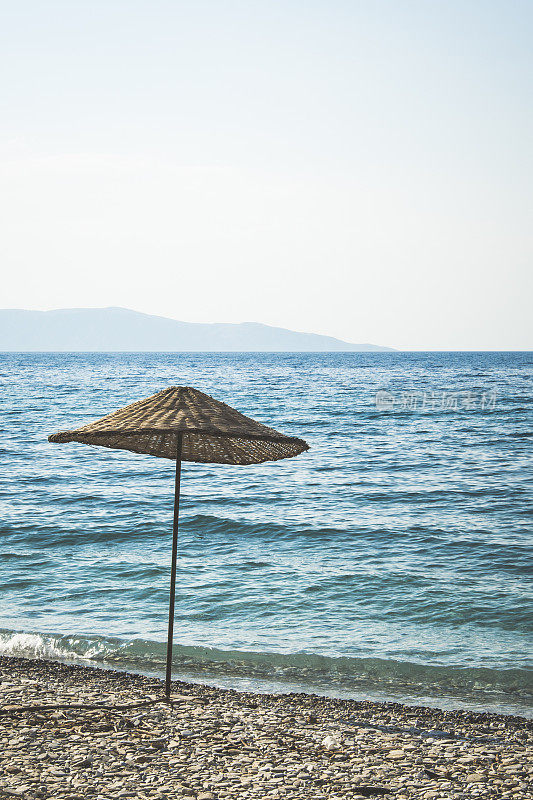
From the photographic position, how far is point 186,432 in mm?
5898

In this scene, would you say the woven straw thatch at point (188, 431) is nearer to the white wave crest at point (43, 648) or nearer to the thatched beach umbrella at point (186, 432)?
the thatched beach umbrella at point (186, 432)

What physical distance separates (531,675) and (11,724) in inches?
241

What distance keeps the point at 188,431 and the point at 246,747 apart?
8.90ft

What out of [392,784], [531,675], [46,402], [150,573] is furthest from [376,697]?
[46,402]

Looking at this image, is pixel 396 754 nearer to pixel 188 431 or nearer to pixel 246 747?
pixel 246 747

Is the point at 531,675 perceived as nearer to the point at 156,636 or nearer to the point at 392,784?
the point at 392,784

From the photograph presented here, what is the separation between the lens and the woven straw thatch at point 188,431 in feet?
19.6

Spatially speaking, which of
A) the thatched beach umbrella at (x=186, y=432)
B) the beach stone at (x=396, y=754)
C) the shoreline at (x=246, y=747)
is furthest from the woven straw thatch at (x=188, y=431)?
the beach stone at (x=396, y=754)

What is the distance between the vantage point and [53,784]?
5141 mm

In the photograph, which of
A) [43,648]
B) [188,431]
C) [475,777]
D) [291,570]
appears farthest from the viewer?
[291,570]

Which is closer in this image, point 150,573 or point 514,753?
point 514,753

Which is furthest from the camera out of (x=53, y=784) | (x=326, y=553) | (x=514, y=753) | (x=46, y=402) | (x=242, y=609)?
(x=46, y=402)

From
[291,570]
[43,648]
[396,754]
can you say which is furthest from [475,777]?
[291,570]

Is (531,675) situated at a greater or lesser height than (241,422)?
lesser
